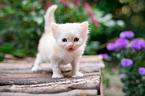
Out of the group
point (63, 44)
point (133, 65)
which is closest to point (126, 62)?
point (133, 65)

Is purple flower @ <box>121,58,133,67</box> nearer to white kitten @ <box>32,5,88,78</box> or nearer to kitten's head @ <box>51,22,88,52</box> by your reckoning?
white kitten @ <box>32,5,88,78</box>

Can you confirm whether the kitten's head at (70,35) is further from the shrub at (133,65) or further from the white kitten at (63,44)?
the shrub at (133,65)

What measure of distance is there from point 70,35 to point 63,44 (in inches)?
3.0

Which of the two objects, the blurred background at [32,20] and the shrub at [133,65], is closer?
the shrub at [133,65]

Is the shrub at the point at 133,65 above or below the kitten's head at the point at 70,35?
below

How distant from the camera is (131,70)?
1.90m

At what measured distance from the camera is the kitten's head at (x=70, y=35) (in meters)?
1.11

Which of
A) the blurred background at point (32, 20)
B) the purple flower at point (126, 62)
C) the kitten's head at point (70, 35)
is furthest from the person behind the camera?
the blurred background at point (32, 20)

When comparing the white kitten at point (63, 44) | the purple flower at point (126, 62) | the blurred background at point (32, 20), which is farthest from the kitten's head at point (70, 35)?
the blurred background at point (32, 20)

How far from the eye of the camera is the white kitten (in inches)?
44.1

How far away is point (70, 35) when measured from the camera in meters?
1.10

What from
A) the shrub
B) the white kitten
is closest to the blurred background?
the shrub

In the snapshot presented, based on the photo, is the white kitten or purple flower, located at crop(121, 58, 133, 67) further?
purple flower, located at crop(121, 58, 133, 67)

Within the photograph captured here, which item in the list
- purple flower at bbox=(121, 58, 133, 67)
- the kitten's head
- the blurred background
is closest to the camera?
the kitten's head
